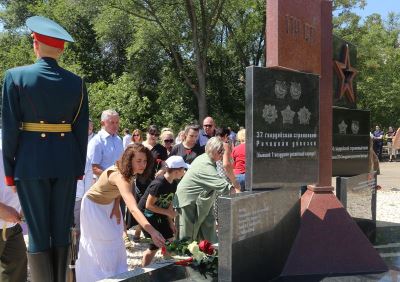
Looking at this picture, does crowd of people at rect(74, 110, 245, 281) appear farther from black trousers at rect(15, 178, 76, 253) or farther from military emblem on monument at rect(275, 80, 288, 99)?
military emblem on monument at rect(275, 80, 288, 99)

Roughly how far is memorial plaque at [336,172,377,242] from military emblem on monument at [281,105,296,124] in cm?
178

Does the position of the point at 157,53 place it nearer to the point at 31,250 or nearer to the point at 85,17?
the point at 85,17

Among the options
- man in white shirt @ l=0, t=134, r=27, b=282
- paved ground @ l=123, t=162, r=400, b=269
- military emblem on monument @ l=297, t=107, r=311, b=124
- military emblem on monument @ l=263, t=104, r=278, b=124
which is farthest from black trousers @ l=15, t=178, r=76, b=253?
military emblem on monument @ l=297, t=107, r=311, b=124

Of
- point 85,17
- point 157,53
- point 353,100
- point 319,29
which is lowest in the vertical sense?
point 353,100

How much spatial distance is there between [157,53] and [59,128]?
24285 millimetres

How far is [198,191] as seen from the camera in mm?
5859

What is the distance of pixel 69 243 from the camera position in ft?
10.5

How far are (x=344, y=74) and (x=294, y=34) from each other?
6.19 feet

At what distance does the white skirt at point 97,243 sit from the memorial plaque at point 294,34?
2019mm

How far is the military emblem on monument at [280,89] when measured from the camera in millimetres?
4707

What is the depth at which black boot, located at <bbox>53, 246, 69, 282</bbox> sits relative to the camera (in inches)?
125

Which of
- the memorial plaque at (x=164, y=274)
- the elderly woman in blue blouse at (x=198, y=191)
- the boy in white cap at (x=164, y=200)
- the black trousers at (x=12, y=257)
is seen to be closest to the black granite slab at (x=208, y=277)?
the memorial plaque at (x=164, y=274)

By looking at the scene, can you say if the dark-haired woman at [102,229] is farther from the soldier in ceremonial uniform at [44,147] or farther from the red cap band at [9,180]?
the red cap band at [9,180]

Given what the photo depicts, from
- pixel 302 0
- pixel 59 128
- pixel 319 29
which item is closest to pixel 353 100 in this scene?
pixel 319 29
